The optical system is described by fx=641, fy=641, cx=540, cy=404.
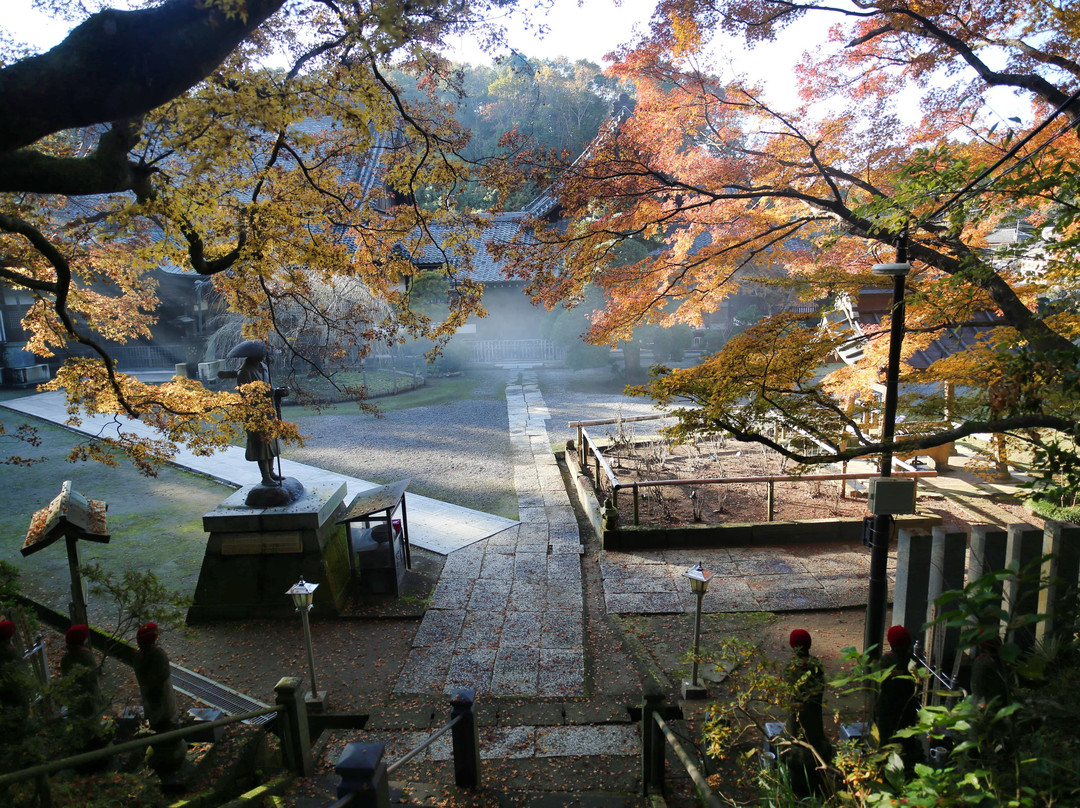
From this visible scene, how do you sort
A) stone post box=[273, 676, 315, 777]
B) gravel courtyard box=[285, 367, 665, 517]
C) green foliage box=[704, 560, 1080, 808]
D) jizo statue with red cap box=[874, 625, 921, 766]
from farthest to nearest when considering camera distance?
gravel courtyard box=[285, 367, 665, 517]
stone post box=[273, 676, 315, 777]
jizo statue with red cap box=[874, 625, 921, 766]
green foliage box=[704, 560, 1080, 808]

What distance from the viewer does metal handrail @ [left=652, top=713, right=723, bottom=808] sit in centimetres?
310

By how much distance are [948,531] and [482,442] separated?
11.1m

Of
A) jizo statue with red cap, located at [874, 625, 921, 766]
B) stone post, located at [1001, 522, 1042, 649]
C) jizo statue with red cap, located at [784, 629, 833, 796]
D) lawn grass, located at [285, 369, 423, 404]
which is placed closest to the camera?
jizo statue with red cap, located at [784, 629, 833, 796]

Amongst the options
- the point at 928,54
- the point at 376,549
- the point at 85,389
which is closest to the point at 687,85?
the point at 928,54

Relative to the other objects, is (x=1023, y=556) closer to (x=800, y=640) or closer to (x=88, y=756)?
(x=800, y=640)

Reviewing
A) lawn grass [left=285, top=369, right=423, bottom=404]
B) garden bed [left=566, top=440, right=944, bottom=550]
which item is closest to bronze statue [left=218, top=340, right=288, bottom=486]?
garden bed [left=566, top=440, right=944, bottom=550]

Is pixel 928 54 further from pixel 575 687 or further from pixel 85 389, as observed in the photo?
pixel 85 389

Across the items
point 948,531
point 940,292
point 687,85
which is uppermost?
point 687,85

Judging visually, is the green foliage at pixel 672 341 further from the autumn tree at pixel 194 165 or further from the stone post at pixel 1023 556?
the stone post at pixel 1023 556

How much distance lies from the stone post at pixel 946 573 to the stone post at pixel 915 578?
0.45 ft

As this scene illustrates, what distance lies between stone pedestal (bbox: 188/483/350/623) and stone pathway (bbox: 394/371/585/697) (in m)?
1.46

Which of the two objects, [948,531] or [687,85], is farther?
[687,85]

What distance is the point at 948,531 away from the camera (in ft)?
17.8

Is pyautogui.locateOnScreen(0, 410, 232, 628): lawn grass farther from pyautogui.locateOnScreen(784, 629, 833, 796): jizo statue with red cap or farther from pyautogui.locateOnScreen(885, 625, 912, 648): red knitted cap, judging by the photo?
pyautogui.locateOnScreen(885, 625, 912, 648): red knitted cap
